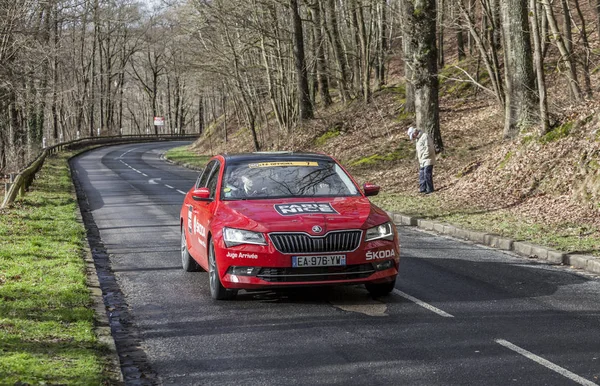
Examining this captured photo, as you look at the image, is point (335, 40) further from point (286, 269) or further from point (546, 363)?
point (546, 363)

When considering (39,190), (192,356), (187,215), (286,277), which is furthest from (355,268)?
(39,190)

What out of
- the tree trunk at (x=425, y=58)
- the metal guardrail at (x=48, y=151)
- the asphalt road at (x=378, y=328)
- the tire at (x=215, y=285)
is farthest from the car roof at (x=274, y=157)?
the tree trunk at (x=425, y=58)

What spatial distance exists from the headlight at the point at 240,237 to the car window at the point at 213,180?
4.22 feet

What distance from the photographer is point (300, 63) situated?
3569cm

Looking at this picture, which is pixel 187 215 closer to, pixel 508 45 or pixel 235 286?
pixel 235 286

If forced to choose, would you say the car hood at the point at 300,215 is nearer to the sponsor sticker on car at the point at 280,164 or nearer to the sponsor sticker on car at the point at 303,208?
the sponsor sticker on car at the point at 303,208

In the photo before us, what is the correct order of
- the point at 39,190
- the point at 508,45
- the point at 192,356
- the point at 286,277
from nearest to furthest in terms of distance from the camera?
the point at 192,356, the point at 286,277, the point at 508,45, the point at 39,190

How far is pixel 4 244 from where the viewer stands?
42.1 ft

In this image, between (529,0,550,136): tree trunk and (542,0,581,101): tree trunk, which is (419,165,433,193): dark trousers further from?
(542,0,581,101): tree trunk

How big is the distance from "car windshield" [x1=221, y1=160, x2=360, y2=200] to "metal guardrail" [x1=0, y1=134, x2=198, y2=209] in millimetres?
10764

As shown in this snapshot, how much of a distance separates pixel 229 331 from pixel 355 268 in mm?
1673

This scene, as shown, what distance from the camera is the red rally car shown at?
835 centimetres

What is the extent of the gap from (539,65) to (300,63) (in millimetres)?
19088

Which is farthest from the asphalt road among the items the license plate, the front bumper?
Result: the license plate
